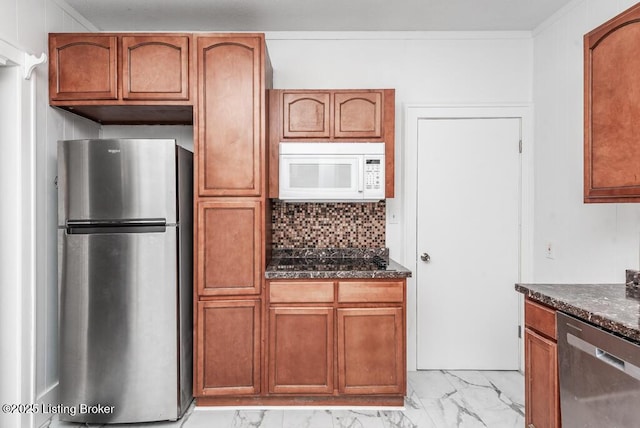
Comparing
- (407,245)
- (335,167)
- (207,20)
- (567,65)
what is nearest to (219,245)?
(335,167)

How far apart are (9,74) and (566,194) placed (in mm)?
3484

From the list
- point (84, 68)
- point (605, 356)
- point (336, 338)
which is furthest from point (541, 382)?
point (84, 68)

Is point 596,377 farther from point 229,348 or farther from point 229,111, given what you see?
point 229,111

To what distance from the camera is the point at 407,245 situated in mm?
3133

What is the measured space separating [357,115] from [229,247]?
128cm

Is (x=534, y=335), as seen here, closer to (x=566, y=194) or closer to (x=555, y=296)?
(x=555, y=296)

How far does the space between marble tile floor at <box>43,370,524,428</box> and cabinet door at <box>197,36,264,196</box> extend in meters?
1.40

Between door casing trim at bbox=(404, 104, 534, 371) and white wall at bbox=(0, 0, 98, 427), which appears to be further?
door casing trim at bbox=(404, 104, 534, 371)

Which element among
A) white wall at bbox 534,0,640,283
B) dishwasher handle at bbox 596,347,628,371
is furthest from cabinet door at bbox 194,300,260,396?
white wall at bbox 534,0,640,283

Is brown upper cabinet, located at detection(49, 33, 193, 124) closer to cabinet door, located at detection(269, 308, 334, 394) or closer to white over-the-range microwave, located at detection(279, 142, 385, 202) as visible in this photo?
white over-the-range microwave, located at detection(279, 142, 385, 202)

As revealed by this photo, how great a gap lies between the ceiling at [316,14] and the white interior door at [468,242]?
2.39 ft

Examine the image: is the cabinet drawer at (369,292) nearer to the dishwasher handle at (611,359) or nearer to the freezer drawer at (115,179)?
the dishwasher handle at (611,359)

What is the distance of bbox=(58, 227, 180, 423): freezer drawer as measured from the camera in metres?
2.30

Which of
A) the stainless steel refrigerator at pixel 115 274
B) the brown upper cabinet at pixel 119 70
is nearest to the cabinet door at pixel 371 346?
the stainless steel refrigerator at pixel 115 274
